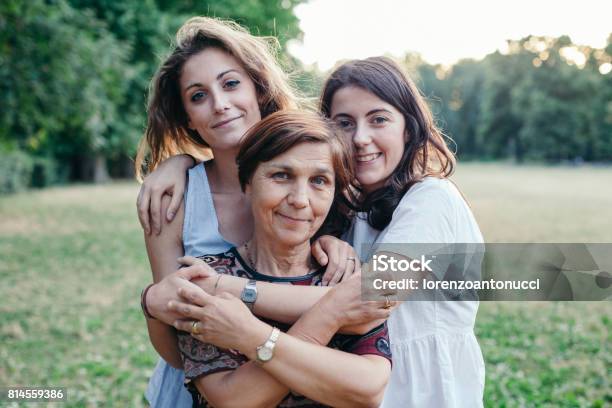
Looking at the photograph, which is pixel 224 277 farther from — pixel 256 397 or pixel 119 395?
pixel 119 395

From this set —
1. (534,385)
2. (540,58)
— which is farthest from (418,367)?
(540,58)

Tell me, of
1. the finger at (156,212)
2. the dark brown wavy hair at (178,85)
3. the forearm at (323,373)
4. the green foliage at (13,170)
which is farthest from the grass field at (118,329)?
the green foliage at (13,170)

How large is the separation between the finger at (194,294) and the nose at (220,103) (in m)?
0.97

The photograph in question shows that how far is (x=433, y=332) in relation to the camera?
7.87 ft

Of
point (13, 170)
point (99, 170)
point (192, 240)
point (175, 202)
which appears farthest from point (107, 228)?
point (99, 170)

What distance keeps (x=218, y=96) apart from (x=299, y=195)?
865 millimetres

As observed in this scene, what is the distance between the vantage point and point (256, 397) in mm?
2000

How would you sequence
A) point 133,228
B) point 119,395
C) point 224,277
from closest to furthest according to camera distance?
point 224,277, point 119,395, point 133,228

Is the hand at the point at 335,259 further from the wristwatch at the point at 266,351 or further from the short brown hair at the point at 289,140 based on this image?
the wristwatch at the point at 266,351

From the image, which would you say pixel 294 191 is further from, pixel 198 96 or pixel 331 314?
pixel 198 96

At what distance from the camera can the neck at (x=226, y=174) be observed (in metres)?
2.86

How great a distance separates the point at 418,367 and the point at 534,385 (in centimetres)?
419

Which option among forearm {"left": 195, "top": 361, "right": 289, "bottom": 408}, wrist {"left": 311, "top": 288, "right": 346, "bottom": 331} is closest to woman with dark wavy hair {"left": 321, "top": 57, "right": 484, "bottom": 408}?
wrist {"left": 311, "top": 288, "right": 346, "bottom": 331}

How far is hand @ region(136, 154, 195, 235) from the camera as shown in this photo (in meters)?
2.65
